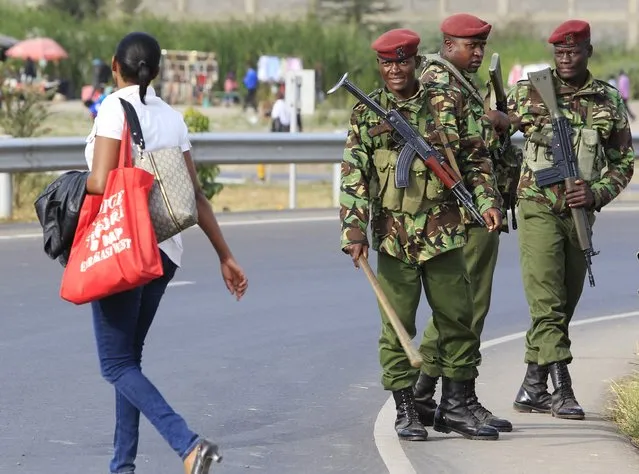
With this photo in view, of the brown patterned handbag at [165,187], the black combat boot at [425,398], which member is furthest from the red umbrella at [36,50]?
the brown patterned handbag at [165,187]

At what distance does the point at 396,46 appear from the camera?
7605 mm

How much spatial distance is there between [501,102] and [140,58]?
275 cm

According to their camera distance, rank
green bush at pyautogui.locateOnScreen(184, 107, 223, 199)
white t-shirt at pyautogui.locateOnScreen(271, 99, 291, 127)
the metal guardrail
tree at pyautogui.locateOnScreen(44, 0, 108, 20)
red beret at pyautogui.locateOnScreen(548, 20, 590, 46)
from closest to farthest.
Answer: red beret at pyautogui.locateOnScreen(548, 20, 590, 46) < the metal guardrail < green bush at pyautogui.locateOnScreen(184, 107, 223, 199) < white t-shirt at pyautogui.locateOnScreen(271, 99, 291, 127) < tree at pyautogui.locateOnScreen(44, 0, 108, 20)

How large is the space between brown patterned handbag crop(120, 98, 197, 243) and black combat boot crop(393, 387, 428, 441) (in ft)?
6.04

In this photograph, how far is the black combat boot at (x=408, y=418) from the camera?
8000 mm

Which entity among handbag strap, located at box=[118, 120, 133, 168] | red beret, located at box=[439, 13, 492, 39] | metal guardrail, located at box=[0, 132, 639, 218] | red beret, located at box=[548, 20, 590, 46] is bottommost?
metal guardrail, located at box=[0, 132, 639, 218]

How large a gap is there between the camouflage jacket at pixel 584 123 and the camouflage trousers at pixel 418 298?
97 centimetres

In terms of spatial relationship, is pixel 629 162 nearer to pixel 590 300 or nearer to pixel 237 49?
pixel 590 300

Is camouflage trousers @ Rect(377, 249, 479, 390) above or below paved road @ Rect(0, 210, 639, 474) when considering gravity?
above

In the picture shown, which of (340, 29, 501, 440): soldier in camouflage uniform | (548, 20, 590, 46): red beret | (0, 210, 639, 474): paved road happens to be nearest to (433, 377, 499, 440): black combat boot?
(340, 29, 501, 440): soldier in camouflage uniform

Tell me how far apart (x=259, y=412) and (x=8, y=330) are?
9.37 ft

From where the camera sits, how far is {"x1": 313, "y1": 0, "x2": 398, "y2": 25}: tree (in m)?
77.2

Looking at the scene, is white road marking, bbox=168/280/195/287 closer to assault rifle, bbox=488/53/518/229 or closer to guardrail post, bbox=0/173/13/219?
guardrail post, bbox=0/173/13/219

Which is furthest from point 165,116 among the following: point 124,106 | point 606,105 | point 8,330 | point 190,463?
point 8,330
